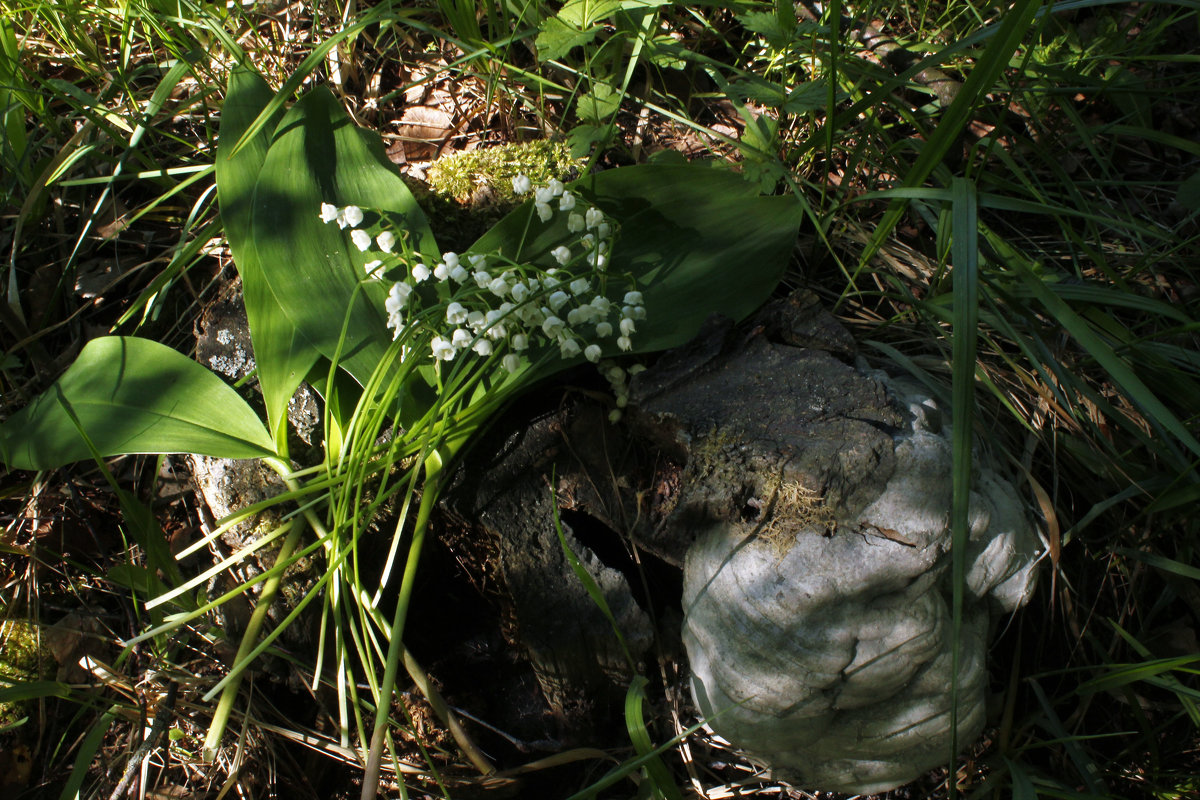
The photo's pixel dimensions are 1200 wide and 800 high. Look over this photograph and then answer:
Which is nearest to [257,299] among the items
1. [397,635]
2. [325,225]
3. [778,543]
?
[325,225]

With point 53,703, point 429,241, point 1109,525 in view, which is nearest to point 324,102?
point 429,241

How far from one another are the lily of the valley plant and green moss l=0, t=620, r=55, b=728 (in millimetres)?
243

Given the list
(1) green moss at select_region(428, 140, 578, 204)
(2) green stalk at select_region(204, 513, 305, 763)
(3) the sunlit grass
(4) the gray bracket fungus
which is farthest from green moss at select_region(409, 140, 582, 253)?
(4) the gray bracket fungus

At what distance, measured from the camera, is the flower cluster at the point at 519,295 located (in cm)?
118

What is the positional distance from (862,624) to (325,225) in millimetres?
1093

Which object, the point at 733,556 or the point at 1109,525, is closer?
the point at 733,556

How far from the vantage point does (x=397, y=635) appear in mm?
1097

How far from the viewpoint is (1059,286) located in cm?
127

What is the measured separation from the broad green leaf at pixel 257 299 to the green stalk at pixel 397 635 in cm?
27

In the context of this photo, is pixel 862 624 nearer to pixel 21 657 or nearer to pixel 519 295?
pixel 519 295

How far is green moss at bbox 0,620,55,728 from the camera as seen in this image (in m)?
1.32

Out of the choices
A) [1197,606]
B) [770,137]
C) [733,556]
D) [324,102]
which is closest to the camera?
[733,556]

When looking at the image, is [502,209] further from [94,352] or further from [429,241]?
[94,352]

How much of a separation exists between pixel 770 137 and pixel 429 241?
70 cm
